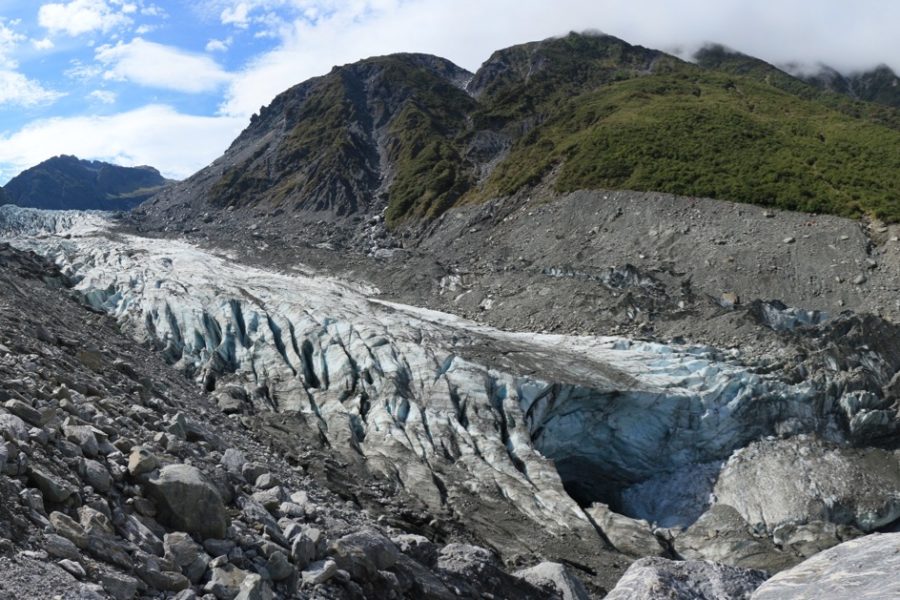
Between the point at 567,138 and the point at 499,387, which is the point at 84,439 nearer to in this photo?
the point at 499,387

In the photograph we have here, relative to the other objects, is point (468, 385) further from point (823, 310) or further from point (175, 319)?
point (823, 310)

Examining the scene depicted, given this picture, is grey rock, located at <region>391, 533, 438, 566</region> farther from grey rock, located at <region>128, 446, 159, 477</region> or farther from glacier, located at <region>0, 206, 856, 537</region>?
glacier, located at <region>0, 206, 856, 537</region>

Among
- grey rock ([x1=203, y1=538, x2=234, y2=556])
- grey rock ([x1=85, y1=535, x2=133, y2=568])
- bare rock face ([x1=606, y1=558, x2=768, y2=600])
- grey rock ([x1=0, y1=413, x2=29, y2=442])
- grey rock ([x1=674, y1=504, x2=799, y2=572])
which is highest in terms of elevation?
grey rock ([x1=0, y1=413, x2=29, y2=442])

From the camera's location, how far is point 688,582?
11172mm

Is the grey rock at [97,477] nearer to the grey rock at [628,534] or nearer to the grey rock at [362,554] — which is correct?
the grey rock at [362,554]

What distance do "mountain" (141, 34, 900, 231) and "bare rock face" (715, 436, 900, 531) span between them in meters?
27.2

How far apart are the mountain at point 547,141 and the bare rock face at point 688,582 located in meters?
41.4

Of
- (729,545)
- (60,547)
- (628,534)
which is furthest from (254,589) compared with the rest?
(729,545)

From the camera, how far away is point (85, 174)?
158875 mm

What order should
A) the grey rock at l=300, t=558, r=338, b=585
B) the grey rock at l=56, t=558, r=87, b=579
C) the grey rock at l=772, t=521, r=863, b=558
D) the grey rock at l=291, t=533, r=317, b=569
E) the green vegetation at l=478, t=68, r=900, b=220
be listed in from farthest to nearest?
1. the green vegetation at l=478, t=68, r=900, b=220
2. the grey rock at l=772, t=521, r=863, b=558
3. the grey rock at l=291, t=533, r=317, b=569
4. the grey rock at l=300, t=558, r=338, b=585
5. the grey rock at l=56, t=558, r=87, b=579

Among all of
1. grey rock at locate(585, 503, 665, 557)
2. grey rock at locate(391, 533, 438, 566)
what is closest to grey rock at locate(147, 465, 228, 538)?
grey rock at locate(391, 533, 438, 566)

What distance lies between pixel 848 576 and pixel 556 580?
592cm

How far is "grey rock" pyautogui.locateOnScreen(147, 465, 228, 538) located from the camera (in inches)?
359

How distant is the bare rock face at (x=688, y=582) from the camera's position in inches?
428
